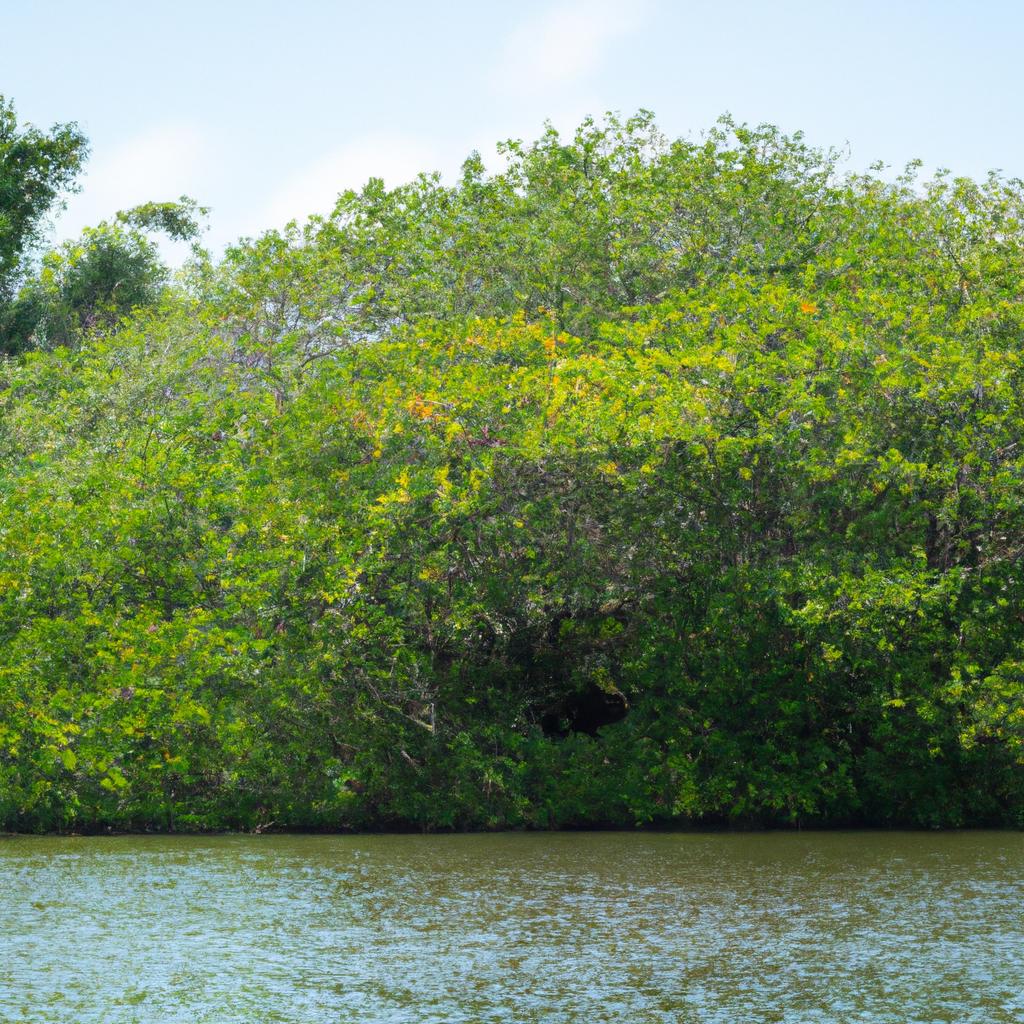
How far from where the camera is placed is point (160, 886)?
16312 millimetres

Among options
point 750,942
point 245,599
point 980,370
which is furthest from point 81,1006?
point 980,370

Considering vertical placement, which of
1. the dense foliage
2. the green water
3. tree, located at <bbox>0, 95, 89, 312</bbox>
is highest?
tree, located at <bbox>0, 95, 89, 312</bbox>

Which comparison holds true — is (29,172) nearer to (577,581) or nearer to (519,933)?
(577,581)

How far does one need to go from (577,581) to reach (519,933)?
10.6 meters

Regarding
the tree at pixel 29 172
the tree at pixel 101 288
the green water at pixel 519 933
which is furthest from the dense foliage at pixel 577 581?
the tree at pixel 101 288

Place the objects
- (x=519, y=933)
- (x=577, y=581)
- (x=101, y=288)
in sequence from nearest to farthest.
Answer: (x=519, y=933), (x=577, y=581), (x=101, y=288)

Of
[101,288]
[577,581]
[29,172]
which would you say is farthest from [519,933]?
[101,288]

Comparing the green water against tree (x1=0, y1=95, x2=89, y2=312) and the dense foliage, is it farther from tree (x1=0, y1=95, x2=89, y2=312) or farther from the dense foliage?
tree (x1=0, y1=95, x2=89, y2=312)

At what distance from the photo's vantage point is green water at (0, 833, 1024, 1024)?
9.75m

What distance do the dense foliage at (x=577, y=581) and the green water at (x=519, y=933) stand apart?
2318 mm

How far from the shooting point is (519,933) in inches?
502

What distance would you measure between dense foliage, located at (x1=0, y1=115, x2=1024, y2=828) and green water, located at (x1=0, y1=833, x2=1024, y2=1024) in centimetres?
232

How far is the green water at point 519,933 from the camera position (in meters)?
9.75

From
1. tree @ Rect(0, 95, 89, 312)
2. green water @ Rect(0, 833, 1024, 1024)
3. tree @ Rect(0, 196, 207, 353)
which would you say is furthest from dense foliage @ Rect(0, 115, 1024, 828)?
tree @ Rect(0, 196, 207, 353)
